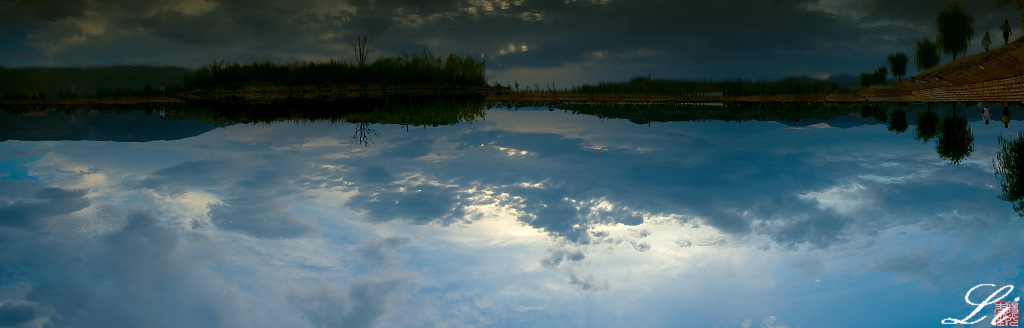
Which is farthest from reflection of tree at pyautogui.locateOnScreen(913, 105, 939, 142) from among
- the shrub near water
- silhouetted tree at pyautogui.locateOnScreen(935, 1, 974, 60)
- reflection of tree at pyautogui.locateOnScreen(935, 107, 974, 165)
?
silhouetted tree at pyautogui.locateOnScreen(935, 1, 974, 60)

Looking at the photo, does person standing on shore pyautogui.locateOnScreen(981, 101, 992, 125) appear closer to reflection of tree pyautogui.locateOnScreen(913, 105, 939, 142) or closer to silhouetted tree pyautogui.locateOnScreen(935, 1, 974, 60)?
reflection of tree pyautogui.locateOnScreen(913, 105, 939, 142)

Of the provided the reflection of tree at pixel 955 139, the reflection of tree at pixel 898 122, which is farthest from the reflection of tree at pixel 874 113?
the reflection of tree at pixel 955 139

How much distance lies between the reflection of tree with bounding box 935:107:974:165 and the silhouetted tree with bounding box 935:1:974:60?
19568mm

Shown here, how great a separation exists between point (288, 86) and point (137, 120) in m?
3.99

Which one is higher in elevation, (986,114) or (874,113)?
(874,113)

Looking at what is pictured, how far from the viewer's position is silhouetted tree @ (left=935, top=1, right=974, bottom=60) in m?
28.7

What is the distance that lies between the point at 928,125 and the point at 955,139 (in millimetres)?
1460

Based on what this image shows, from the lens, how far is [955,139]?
13.9 meters

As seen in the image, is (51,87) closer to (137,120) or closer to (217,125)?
(137,120)

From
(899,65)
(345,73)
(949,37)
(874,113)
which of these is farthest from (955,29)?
(345,73)

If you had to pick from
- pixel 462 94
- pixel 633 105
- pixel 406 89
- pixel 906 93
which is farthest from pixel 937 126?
pixel 406 89

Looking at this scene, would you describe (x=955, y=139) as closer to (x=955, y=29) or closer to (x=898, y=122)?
(x=898, y=122)

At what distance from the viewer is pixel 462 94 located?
15086mm

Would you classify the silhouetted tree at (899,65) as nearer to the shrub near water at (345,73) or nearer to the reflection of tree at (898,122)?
the reflection of tree at (898,122)
